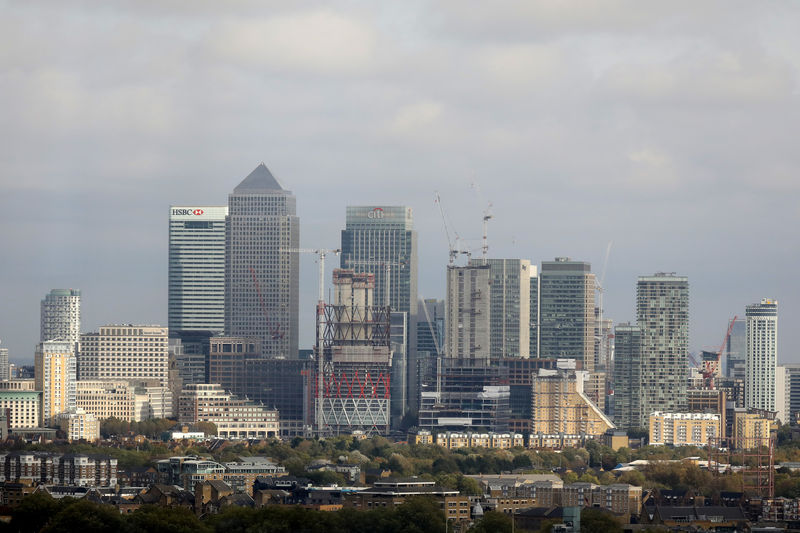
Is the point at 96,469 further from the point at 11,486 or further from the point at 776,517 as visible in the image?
the point at 776,517

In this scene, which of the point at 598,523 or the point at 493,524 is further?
the point at 598,523

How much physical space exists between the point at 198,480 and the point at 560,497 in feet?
101

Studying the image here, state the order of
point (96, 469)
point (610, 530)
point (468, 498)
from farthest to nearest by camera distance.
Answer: point (96, 469)
point (468, 498)
point (610, 530)

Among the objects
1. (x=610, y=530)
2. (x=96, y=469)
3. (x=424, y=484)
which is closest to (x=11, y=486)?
(x=96, y=469)

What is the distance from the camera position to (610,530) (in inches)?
5571

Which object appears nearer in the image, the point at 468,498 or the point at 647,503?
the point at 468,498

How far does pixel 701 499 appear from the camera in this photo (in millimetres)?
182500

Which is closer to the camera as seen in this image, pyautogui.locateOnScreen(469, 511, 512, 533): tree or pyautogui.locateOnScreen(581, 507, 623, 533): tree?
pyautogui.locateOnScreen(469, 511, 512, 533): tree

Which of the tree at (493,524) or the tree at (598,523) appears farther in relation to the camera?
the tree at (598,523)

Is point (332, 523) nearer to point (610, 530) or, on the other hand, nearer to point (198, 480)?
point (610, 530)

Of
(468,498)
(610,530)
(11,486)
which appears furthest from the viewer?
(11,486)

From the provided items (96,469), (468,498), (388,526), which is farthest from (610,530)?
(96,469)

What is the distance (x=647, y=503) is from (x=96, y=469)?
162 feet

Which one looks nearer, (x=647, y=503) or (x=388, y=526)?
(x=388, y=526)
